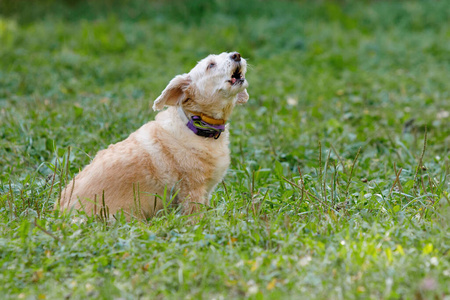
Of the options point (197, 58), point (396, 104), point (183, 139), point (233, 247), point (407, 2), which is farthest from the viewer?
point (407, 2)

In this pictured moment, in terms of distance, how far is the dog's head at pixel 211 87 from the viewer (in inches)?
173

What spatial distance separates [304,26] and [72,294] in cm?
1027

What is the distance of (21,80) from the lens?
8.83m

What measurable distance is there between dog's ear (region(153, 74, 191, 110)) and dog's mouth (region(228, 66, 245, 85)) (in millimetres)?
364

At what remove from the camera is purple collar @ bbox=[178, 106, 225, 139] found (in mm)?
4418

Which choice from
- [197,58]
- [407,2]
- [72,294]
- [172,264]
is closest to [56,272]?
[72,294]

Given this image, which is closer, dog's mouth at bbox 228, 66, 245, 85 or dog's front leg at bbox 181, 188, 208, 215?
dog's front leg at bbox 181, 188, 208, 215

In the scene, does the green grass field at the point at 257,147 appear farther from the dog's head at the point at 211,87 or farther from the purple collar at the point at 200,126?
the dog's head at the point at 211,87

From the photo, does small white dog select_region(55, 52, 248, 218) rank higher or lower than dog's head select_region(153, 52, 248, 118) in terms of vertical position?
lower

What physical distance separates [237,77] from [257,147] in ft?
4.80

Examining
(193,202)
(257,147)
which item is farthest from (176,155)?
(257,147)

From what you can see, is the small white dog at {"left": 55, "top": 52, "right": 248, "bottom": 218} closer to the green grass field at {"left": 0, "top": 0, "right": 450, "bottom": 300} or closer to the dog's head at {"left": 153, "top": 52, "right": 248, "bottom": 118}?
the dog's head at {"left": 153, "top": 52, "right": 248, "bottom": 118}

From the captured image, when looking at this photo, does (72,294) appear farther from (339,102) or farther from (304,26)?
(304,26)

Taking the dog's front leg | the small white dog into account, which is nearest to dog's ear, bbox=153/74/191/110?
the small white dog
